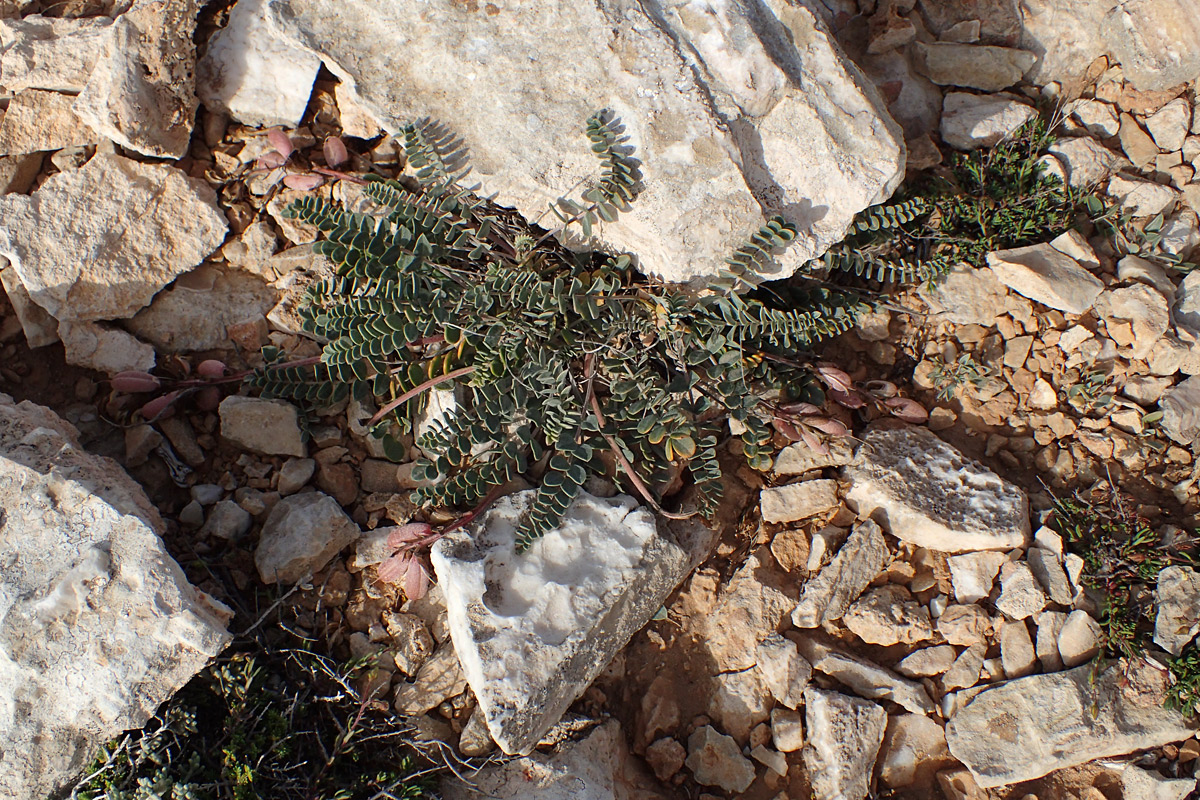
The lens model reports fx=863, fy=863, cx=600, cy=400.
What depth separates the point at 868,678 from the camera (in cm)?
330

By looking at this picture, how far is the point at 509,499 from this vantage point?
11.3 ft

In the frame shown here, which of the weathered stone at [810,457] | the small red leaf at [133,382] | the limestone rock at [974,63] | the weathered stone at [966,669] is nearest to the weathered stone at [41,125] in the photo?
the small red leaf at [133,382]

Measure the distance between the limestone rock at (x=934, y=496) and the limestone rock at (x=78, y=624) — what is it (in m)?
2.54

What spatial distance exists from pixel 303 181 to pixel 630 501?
208 cm

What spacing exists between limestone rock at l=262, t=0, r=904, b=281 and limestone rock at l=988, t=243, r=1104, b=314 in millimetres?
927

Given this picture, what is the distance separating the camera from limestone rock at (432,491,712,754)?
3.01m

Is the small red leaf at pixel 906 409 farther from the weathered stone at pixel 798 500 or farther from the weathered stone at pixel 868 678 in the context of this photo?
the weathered stone at pixel 868 678

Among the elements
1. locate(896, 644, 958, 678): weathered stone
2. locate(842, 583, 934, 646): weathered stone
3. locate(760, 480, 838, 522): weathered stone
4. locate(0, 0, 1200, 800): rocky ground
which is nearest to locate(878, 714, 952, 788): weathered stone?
locate(0, 0, 1200, 800): rocky ground

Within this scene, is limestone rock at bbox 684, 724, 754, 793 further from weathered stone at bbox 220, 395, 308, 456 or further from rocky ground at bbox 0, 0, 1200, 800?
weathered stone at bbox 220, 395, 308, 456

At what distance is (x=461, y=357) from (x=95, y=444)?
5.09 ft

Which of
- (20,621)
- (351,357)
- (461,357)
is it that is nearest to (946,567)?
(461,357)

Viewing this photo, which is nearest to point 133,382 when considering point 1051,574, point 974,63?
point 1051,574

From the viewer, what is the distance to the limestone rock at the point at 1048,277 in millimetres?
3803

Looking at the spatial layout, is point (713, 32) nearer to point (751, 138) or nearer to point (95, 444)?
point (751, 138)
